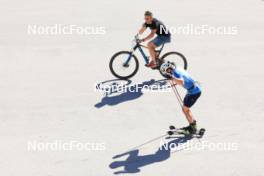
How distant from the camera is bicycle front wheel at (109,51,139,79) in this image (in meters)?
13.5

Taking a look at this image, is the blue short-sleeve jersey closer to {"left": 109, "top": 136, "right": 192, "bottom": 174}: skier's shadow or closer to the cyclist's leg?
{"left": 109, "top": 136, "right": 192, "bottom": 174}: skier's shadow

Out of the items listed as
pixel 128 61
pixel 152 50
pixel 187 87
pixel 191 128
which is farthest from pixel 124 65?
pixel 191 128

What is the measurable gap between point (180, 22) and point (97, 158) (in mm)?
8194

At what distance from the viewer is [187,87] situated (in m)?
10.8

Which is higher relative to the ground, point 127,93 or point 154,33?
point 154,33

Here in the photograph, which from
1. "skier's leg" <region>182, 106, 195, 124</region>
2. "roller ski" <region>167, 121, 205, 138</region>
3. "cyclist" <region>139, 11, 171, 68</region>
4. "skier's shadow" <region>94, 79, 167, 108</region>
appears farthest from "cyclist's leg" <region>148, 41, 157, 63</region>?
"roller ski" <region>167, 121, 205, 138</region>

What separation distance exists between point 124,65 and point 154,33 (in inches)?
48.2

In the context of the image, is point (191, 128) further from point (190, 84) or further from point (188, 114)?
point (190, 84)

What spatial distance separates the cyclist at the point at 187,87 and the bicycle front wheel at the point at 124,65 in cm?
255

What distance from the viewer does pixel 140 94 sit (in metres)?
12.9

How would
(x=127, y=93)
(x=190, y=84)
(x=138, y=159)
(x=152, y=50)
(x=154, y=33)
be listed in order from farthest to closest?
(x=152, y=50), (x=154, y=33), (x=127, y=93), (x=190, y=84), (x=138, y=159)

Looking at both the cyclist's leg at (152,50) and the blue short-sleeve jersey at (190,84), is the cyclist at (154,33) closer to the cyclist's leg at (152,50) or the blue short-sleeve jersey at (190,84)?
the cyclist's leg at (152,50)

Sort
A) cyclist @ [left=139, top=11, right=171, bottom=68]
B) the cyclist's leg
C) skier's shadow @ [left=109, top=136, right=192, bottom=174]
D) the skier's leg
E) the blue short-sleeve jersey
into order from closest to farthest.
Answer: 1. skier's shadow @ [left=109, top=136, right=192, bottom=174]
2. the blue short-sleeve jersey
3. the skier's leg
4. cyclist @ [left=139, top=11, right=171, bottom=68]
5. the cyclist's leg

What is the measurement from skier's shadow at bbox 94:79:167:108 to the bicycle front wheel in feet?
0.82
